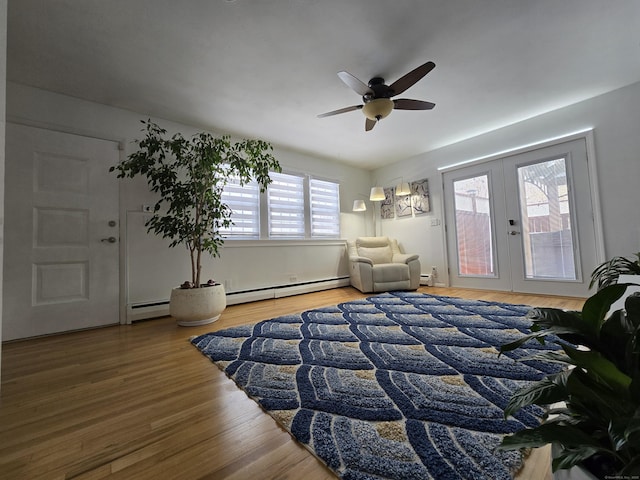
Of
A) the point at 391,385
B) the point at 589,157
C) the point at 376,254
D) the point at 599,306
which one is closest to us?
the point at 599,306

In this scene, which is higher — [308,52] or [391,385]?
[308,52]

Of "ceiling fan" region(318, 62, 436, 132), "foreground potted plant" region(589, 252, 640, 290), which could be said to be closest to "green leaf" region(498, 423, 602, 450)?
"foreground potted plant" region(589, 252, 640, 290)

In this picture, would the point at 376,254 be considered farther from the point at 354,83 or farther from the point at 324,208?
the point at 354,83

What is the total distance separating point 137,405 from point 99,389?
0.37 m

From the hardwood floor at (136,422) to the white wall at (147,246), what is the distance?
40.9 inches

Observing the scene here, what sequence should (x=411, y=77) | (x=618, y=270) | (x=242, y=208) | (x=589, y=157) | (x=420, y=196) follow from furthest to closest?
(x=420, y=196) → (x=242, y=208) → (x=589, y=157) → (x=411, y=77) → (x=618, y=270)

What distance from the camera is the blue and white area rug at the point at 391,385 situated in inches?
33.1

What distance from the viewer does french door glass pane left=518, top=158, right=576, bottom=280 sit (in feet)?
10.4

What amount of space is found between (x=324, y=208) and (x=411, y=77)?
9.01 feet

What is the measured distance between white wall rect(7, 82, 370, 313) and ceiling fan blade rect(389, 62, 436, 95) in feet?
7.38

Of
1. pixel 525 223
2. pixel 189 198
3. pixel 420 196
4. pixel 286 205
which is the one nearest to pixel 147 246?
pixel 189 198

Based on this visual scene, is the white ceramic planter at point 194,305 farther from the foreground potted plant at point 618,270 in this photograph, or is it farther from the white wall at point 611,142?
the white wall at point 611,142

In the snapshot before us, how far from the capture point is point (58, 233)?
2.42 m

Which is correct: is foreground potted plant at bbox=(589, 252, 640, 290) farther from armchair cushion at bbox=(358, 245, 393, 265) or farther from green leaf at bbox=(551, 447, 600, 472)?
armchair cushion at bbox=(358, 245, 393, 265)
